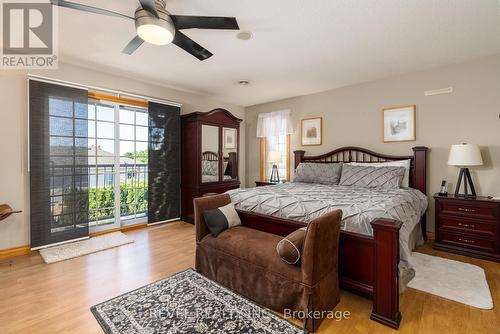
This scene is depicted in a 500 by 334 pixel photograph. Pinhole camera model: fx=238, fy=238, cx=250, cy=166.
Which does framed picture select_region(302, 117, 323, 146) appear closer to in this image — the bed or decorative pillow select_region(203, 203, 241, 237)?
the bed

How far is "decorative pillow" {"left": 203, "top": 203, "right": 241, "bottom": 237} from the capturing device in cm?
241

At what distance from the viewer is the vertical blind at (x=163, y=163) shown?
4.15m

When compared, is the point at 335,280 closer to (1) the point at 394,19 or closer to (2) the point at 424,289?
(2) the point at 424,289

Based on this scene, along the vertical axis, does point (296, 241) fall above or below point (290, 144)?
below

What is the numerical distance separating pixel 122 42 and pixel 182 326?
117 inches

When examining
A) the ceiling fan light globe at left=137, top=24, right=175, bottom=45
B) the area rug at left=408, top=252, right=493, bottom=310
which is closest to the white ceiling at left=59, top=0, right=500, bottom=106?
the ceiling fan light globe at left=137, top=24, right=175, bottom=45

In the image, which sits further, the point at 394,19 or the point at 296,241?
the point at 394,19

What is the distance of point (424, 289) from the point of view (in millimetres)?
2168

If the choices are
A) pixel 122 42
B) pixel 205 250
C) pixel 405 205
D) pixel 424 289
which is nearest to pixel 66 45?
pixel 122 42

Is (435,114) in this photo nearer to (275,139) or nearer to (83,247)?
(275,139)

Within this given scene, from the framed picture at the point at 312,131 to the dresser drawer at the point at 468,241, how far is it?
7.94 ft

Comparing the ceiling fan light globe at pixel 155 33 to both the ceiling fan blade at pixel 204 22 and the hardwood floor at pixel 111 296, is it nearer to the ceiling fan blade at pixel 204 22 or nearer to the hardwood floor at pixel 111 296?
the ceiling fan blade at pixel 204 22

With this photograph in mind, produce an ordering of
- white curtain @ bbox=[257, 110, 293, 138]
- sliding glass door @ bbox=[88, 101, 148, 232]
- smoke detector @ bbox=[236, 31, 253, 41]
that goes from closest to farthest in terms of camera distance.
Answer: smoke detector @ bbox=[236, 31, 253, 41]
sliding glass door @ bbox=[88, 101, 148, 232]
white curtain @ bbox=[257, 110, 293, 138]

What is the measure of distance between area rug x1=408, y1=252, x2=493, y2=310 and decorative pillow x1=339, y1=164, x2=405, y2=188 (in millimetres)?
1012
